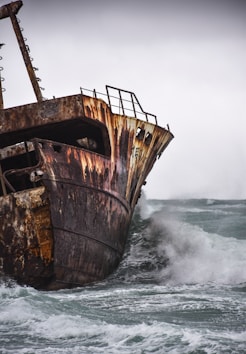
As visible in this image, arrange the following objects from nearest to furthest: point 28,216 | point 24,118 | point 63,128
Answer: point 28,216, point 24,118, point 63,128

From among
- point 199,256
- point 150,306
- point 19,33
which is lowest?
point 150,306

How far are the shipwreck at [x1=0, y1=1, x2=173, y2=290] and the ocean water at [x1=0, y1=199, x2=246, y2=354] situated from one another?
38 cm

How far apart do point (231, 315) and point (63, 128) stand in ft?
16.4

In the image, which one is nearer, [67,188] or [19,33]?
[67,188]

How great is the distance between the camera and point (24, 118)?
9.68 meters

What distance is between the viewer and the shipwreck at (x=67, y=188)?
8.99 m

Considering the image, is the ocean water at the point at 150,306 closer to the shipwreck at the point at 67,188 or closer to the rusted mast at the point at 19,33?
the shipwreck at the point at 67,188

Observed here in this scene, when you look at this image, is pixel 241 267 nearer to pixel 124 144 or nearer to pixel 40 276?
pixel 124 144

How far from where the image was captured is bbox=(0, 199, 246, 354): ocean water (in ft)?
18.4

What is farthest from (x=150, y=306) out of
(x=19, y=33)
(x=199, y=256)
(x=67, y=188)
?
(x=19, y=33)

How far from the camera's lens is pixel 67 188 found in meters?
9.37

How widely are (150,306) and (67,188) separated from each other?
105 inches

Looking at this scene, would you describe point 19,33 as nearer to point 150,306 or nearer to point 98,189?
point 98,189

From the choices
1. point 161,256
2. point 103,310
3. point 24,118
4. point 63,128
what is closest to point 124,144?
point 63,128
